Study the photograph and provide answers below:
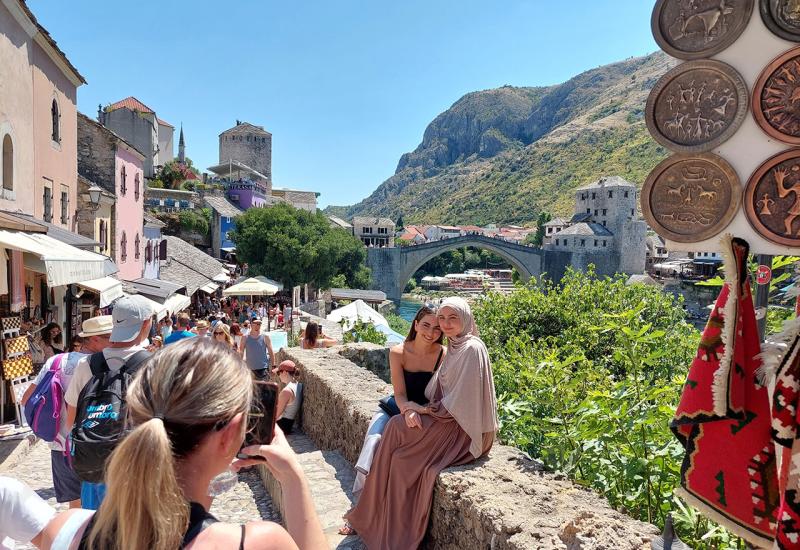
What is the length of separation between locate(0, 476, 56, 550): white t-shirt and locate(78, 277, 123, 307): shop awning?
8.88 m

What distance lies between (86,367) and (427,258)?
54.7 metres

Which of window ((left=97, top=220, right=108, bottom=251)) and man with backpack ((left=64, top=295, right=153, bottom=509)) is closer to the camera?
man with backpack ((left=64, top=295, right=153, bottom=509))

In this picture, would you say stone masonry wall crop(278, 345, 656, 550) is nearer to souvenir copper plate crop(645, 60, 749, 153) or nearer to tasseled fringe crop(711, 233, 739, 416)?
tasseled fringe crop(711, 233, 739, 416)

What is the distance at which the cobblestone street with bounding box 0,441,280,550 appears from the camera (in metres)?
4.17

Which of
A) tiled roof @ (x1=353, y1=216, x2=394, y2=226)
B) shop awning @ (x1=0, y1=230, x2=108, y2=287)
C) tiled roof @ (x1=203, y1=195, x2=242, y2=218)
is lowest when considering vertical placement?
shop awning @ (x1=0, y1=230, x2=108, y2=287)

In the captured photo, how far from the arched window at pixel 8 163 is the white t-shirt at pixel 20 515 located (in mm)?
8491

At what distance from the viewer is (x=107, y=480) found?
117 centimetres

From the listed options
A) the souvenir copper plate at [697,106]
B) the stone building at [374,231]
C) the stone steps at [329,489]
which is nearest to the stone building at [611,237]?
the stone building at [374,231]

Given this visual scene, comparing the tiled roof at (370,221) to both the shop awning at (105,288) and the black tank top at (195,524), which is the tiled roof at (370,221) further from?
the black tank top at (195,524)

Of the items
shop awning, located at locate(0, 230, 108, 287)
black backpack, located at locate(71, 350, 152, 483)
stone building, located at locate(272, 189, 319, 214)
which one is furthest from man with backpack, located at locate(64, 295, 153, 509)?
stone building, located at locate(272, 189, 319, 214)

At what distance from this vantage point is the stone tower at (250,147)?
255 ft

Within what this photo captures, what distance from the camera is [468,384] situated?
3100 mm

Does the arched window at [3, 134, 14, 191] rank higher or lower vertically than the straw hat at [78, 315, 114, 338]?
higher

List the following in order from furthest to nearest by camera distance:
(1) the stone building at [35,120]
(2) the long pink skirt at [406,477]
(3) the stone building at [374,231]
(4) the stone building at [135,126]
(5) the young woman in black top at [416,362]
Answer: (3) the stone building at [374,231]
(4) the stone building at [135,126]
(1) the stone building at [35,120]
(5) the young woman in black top at [416,362]
(2) the long pink skirt at [406,477]
